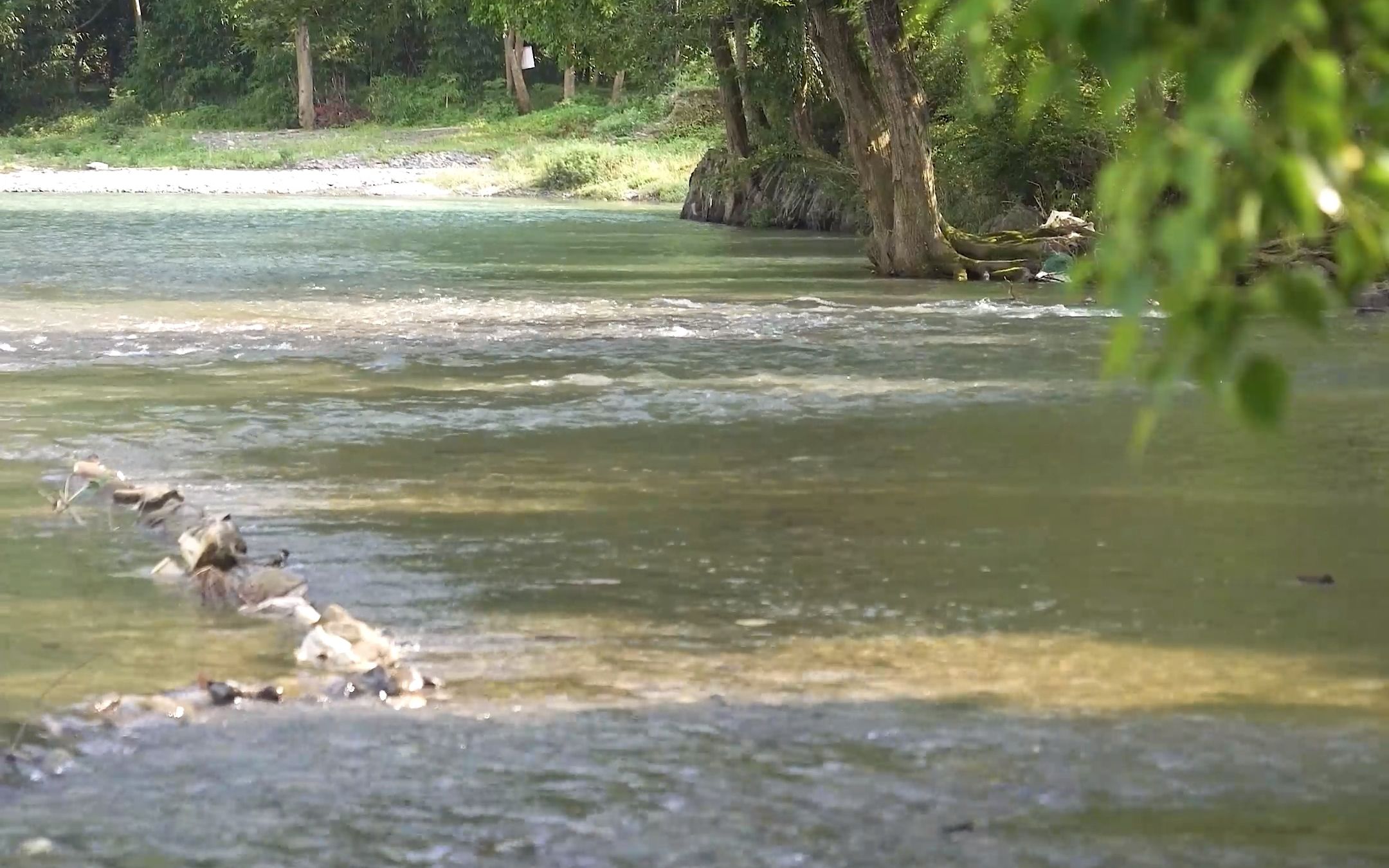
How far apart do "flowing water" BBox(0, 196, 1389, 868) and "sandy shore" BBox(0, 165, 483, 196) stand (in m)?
36.5

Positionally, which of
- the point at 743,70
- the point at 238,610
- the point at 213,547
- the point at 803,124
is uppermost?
the point at 743,70

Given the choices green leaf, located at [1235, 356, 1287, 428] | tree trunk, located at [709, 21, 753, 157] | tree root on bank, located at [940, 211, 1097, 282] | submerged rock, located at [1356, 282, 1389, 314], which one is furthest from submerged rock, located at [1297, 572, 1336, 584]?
tree trunk, located at [709, 21, 753, 157]

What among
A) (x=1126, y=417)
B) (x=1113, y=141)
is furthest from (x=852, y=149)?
(x=1126, y=417)

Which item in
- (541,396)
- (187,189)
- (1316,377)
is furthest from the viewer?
(187,189)

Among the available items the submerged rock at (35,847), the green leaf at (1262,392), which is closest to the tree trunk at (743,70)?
the submerged rock at (35,847)

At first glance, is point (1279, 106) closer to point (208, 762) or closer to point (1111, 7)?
point (1111, 7)

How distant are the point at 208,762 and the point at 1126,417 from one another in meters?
7.56

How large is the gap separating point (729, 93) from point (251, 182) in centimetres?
2197

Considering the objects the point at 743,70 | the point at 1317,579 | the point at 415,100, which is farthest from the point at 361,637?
the point at 415,100

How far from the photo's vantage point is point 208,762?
17.3ft

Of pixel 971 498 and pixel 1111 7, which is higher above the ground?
pixel 1111 7

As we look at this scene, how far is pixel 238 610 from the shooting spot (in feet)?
23.2

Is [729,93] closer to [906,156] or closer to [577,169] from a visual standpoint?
[906,156]

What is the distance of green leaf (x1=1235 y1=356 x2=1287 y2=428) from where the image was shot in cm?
208
